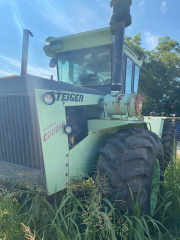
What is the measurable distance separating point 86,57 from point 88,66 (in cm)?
16

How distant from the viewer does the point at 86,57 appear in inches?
116

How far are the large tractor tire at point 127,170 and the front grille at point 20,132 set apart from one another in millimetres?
676

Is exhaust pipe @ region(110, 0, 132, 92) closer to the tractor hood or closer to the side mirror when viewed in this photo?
the tractor hood

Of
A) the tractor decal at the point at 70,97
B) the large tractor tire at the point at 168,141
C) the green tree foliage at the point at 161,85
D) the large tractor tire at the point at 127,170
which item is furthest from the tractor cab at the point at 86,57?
the green tree foliage at the point at 161,85

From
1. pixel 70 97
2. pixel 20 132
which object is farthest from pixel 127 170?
pixel 20 132

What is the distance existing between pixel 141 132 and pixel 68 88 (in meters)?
1.02

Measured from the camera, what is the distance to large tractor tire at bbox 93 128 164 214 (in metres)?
1.73

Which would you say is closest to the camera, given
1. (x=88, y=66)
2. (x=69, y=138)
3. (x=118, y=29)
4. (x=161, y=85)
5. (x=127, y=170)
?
(x=127, y=170)

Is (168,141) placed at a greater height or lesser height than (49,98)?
lesser

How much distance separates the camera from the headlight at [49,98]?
1656 mm

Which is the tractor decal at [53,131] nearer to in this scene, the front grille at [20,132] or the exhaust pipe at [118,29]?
the front grille at [20,132]

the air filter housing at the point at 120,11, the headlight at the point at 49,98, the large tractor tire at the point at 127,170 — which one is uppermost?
the air filter housing at the point at 120,11

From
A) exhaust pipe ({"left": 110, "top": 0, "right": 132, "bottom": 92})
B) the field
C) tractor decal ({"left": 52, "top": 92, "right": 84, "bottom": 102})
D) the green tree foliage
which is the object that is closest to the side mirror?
exhaust pipe ({"left": 110, "top": 0, "right": 132, "bottom": 92})

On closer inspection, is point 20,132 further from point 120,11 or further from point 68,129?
point 120,11
